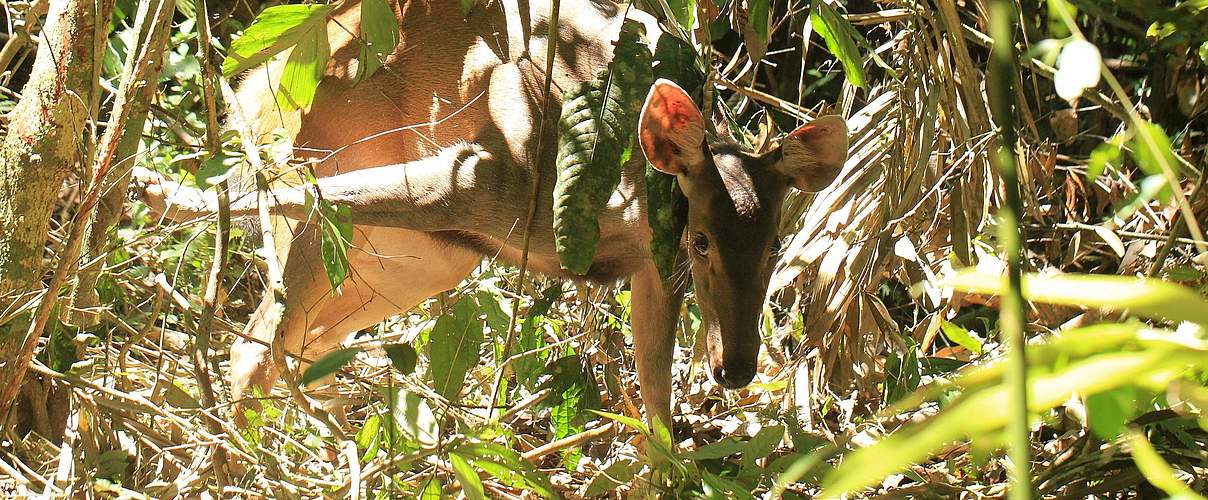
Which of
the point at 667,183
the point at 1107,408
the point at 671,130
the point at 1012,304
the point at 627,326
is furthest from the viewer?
the point at 627,326

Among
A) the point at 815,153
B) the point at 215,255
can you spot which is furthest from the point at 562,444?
the point at 815,153


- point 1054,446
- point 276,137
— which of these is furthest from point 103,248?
point 1054,446

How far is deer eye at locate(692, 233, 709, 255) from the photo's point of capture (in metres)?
3.05

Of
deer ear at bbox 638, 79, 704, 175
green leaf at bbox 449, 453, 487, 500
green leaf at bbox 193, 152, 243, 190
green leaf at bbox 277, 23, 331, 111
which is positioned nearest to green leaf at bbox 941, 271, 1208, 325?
green leaf at bbox 449, 453, 487, 500

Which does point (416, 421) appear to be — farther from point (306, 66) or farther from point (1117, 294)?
point (1117, 294)

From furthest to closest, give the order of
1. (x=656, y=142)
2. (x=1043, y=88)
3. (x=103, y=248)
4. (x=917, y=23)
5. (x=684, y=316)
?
(x=1043, y=88) < (x=684, y=316) < (x=917, y=23) < (x=656, y=142) < (x=103, y=248)

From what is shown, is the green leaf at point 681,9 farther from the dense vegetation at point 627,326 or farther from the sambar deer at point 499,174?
the sambar deer at point 499,174

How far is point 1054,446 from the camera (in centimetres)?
298

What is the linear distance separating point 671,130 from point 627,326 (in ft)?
5.29

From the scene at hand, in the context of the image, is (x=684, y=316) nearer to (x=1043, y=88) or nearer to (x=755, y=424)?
(x=755, y=424)

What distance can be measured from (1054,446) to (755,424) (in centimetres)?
98

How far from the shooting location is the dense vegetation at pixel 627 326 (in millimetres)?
2070

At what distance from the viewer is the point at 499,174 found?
311 cm

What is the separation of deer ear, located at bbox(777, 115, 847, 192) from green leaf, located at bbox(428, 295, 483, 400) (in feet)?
3.48
